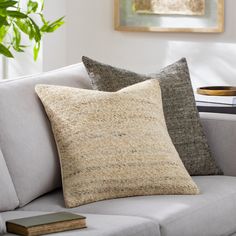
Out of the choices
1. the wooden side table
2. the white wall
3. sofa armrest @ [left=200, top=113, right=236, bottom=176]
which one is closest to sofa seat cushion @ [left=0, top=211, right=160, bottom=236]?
sofa armrest @ [left=200, top=113, right=236, bottom=176]

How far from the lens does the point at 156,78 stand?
326 cm

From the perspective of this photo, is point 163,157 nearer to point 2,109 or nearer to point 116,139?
point 116,139

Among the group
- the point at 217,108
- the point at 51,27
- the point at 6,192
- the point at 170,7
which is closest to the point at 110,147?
the point at 6,192

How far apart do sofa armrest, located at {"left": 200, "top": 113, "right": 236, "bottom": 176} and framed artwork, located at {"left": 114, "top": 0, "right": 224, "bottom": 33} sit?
111 centimetres

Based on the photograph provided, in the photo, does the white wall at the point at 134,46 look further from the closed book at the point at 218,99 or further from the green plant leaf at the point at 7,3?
the green plant leaf at the point at 7,3

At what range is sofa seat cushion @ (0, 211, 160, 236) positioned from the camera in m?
2.33

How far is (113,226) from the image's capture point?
2393mm

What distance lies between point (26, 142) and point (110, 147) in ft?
0.97

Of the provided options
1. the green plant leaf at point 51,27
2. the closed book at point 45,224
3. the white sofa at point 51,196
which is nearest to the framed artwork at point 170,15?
the green plant leaf at point 51,27

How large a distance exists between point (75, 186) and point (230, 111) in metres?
1.36

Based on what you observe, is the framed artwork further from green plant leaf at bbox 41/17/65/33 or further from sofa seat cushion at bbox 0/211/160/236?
sofa seat cushion at bbox 0/211/160/236

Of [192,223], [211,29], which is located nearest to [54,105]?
[192,223]

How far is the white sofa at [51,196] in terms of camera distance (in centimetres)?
255

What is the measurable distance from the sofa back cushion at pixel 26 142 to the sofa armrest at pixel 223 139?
0.73m
